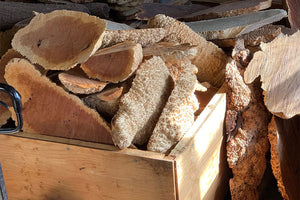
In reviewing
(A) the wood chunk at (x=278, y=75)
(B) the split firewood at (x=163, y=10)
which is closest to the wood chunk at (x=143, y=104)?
(A) the wood chunk at (x=278, y=75)

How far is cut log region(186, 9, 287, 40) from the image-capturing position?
1.92m

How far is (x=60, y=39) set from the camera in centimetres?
145

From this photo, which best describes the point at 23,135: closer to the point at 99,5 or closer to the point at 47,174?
the point at 47,174

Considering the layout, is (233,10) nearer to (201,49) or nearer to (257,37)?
(257,37)

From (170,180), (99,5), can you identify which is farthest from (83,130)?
(99,5)

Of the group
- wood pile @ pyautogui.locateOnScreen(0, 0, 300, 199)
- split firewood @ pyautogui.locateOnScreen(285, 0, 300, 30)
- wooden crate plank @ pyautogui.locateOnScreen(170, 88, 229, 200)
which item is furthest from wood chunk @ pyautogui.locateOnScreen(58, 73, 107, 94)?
split firewood @ pyautogui.locateOnScreen(285, 0, 300, 30)

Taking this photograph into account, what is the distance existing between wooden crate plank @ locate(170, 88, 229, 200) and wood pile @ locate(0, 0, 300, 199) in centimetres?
5

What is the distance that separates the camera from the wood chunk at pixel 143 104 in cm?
130

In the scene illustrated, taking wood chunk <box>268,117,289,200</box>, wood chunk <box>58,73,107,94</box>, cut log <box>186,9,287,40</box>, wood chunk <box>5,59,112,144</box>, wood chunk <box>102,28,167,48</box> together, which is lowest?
wood chunk <box>268,117,289,200</box>

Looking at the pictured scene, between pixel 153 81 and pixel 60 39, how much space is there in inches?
16.1

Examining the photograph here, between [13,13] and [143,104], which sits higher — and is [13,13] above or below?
above

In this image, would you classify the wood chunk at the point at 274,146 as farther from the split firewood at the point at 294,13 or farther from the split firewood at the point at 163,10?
the split firewood at the point at 163,10

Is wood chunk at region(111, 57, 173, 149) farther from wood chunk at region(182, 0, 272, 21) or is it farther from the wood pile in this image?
wood chunk at region(182, 0, 272, 21)

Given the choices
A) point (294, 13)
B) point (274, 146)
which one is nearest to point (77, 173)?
point (274, 146)
